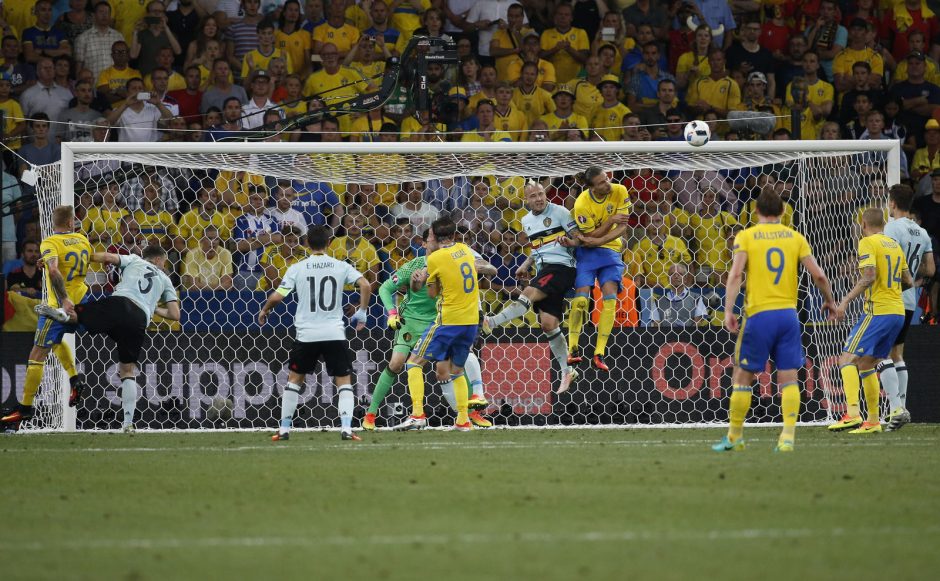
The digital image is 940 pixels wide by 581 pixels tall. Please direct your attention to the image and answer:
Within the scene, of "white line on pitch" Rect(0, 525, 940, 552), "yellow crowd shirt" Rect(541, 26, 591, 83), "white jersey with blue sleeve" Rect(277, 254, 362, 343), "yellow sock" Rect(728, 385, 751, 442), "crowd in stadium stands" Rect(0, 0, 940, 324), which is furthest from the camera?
"yellow crowd shirt" Rect(541, 26, 591, 83)

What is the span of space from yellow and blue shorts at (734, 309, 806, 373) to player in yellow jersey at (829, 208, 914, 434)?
2567 millimetres

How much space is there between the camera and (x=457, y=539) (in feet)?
19.6

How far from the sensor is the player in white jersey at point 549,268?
13.4 metres

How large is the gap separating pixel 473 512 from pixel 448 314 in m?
5.46

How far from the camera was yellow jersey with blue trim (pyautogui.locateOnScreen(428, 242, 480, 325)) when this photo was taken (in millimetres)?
12172

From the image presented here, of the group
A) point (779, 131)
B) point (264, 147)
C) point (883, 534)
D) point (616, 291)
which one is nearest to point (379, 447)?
point (616, 291)

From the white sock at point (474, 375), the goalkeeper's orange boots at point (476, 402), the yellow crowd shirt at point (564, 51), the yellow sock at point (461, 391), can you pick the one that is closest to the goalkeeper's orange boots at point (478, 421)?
the goalkeeper's orange boots at point (476, 402)

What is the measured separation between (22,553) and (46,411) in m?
8.79

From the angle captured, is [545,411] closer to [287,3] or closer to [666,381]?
[666,381]

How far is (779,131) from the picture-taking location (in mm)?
17141

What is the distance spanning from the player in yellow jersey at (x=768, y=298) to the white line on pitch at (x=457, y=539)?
3.40 meters

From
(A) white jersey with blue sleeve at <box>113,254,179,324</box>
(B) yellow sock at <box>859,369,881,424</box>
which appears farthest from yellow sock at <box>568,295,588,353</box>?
(A) white jersey with blue sleeve at <box>113,254,179,324</box>

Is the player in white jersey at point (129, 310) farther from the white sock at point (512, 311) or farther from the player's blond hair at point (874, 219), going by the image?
the player's blond hair at point (874, 219)

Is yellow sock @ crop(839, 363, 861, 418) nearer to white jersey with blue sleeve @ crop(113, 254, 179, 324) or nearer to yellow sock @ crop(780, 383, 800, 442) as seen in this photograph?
yellow sock @ crop(780, 383, 800, 442)
